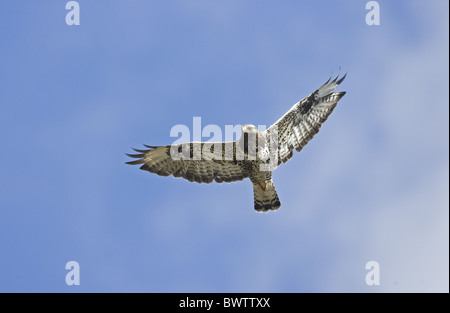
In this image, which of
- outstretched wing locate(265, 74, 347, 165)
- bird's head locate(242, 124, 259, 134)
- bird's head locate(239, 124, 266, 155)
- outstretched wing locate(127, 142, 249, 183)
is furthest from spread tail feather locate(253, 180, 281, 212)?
bird's head locate(242, 124, 259, 134)

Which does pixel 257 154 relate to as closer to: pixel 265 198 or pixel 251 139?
pixel 251 139

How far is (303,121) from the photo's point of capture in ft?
37.5

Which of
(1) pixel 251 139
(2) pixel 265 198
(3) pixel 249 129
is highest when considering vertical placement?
(3) pixel 249 129

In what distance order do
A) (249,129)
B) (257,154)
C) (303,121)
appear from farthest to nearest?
1. (303,121)
2. (257,154)
3. (249,129)

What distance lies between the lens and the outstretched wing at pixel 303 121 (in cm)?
1123

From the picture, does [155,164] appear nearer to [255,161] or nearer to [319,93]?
[255,161]

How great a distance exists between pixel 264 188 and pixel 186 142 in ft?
5.59

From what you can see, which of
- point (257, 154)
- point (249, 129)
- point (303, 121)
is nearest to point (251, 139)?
point (249, 129)

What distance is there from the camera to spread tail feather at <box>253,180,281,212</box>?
1140cm

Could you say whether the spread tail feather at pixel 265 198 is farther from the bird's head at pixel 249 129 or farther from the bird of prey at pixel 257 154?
the bird's head at pixel 249 129

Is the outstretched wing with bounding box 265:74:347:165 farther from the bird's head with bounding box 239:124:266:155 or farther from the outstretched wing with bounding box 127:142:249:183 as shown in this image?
the outstretched wing with bounding box 127:142:249:183

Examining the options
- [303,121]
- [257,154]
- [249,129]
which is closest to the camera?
[249,129]

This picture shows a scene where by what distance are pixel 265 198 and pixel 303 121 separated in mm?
1621
